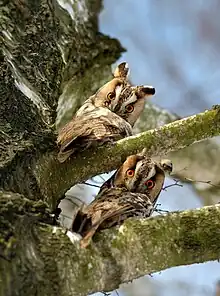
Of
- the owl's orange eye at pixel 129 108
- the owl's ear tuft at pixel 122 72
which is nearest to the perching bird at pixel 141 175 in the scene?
the owl's orange eye at pixel 129 108

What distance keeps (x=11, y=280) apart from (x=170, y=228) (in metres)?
0.28

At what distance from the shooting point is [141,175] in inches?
52.4

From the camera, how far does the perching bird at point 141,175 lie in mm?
1290

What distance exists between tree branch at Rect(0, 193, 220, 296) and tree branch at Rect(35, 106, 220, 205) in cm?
33

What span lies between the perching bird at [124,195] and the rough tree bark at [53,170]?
0.10 ft

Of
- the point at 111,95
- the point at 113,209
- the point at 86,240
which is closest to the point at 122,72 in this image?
the point at 111,95

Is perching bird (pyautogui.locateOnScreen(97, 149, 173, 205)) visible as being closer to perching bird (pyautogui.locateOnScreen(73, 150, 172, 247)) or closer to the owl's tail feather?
perching bird (pyautogui.locateOnScreen(73, 150, 172, 247))

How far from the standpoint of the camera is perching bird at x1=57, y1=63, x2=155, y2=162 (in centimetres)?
121

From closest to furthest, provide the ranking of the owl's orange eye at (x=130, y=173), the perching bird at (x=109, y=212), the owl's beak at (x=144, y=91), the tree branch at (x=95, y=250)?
1. the tree branch at (x=95, y=250)
2. the perching bird at (x=109, y=212)
3. the owl's orange eye at (x=130, y=173)
4. the owl's beak at (x=144, y=91)

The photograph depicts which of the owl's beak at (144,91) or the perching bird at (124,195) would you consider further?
the owl's beak at (144,91)

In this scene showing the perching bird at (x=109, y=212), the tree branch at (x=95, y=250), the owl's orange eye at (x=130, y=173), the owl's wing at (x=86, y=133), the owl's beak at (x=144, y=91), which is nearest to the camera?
the tree branch at (x=95, y=250)

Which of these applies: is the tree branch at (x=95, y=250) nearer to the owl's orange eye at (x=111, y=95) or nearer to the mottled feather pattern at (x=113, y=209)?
the mottled feather pattern at (x=113, y=209)

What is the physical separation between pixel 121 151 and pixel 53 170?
159 mm

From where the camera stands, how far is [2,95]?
1165 mm
